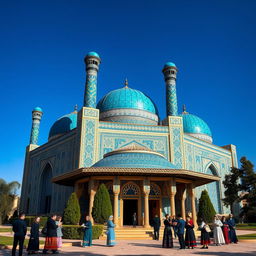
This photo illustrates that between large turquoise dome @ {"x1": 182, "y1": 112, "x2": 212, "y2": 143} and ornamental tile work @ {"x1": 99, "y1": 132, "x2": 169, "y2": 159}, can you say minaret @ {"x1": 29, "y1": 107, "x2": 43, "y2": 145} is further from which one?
large turquoise dome @ {"x1": 182, "y1": 112, "x2": 212, "y2": 143}

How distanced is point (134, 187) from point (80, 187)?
3.63 meters

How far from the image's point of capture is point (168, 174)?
1692cm

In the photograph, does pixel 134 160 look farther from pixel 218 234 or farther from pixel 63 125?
pixel 63 125

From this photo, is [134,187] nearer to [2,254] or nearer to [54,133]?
[2,254]

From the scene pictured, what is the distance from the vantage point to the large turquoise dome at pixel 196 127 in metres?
31.6

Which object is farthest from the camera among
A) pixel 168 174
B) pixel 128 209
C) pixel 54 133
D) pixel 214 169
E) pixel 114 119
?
pixel 54 133

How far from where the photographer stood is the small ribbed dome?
1747 cm

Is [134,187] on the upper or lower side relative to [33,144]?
lower

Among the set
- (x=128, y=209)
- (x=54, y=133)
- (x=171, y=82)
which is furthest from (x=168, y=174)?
(x=54, y=133)

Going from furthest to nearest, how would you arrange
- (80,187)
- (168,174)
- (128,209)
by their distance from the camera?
(128,209), (80,187), (168,174)

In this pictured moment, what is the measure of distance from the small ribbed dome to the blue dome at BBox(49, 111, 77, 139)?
12366mm

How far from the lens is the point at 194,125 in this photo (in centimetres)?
3206

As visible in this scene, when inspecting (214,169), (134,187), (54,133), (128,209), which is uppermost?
(54,133)

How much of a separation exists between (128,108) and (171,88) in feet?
14.7
